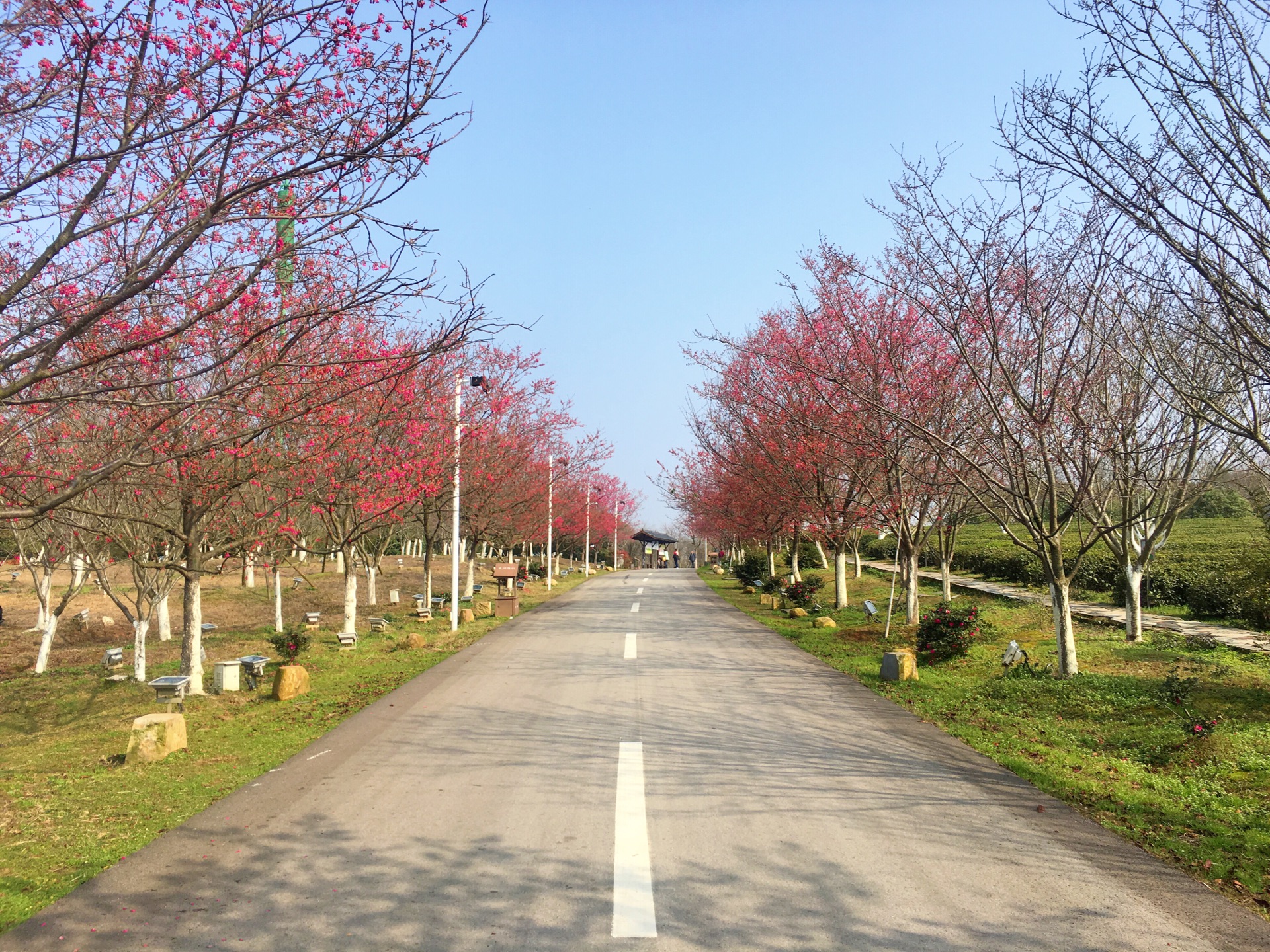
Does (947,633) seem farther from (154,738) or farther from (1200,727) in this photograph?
(154,738)

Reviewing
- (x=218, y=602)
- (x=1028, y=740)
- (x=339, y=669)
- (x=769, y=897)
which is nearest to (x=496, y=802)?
(x=769, y=897)

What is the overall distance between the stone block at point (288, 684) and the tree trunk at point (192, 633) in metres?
1.06

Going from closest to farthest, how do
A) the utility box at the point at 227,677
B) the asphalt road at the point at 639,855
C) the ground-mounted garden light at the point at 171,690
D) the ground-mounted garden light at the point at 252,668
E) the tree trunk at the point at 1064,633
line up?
the asphalt road at the point at 639,855 < the ground-mounted garden light at the point at 171,690 < the tree trunk at the point at 1064,633 < the utility box at the point at 227,677 < the ground-mounted garden light at the point at 252,668

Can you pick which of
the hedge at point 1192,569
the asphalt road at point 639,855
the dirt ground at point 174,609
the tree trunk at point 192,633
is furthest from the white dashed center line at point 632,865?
the hedge at point 1192,569

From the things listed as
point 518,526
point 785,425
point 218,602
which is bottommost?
point 218,602

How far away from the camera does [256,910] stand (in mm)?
4188

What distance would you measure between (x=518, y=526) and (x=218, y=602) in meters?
10.7

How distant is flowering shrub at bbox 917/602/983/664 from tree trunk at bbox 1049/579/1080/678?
2290 millimetres

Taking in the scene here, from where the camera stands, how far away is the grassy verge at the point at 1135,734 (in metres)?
5.46

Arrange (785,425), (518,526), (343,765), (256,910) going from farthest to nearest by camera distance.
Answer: (518,526) → (785,425) → (343,765) → (256,910)

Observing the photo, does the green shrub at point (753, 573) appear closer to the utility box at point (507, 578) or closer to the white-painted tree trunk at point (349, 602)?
the utility box at point (507, 578)

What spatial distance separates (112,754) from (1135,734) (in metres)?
10.1

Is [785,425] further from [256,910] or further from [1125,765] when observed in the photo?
[256,910]

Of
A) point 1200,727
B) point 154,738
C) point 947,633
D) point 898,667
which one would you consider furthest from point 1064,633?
point 154,738
